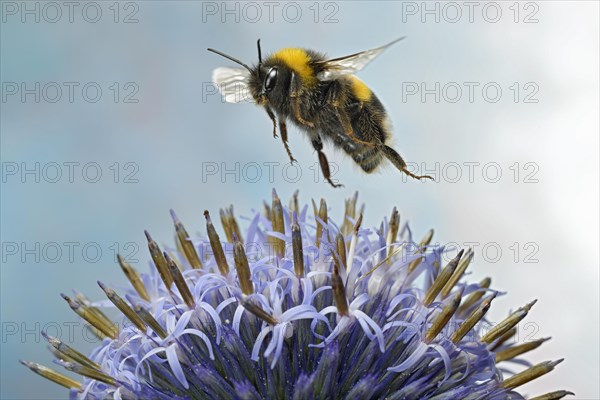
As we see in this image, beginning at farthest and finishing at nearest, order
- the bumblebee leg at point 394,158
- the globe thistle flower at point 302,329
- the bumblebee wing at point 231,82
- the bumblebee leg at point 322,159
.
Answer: the bumblebee wing at point 231,82 → the bumblebee leg at point 322,159 → the bumblebee leg at point 394,158 → the globe thistle flower at point 302,329

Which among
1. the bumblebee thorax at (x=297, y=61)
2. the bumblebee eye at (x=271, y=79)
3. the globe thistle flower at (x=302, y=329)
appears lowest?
the globe thistle flower at (x=302, y=329)

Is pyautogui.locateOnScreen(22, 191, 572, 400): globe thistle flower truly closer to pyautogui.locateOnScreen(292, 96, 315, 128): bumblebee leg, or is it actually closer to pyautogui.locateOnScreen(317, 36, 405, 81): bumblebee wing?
pyautogui.locateOnScreen(292, 96, 315, 128): bumblebee leg

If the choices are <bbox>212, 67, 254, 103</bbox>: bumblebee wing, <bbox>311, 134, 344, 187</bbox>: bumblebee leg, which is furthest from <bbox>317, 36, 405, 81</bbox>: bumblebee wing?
<bbox>212, 67, 254, 103</bbox>: bumblebee wing

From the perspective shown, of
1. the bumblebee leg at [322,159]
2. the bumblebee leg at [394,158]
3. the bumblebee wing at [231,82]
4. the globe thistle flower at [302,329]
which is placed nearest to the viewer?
the globe thistle flower at [302,329]

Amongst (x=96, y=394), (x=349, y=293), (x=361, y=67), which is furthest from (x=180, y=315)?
(x=361, y=67)

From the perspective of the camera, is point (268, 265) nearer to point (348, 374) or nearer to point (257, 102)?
point (348, 374)

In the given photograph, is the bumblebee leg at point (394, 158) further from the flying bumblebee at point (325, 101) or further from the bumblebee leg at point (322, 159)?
the bumblebee leg at point (322, 159)

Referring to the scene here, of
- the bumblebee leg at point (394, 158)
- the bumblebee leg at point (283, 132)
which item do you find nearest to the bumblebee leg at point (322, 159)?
the bumblebee leg at point (283, 132)
